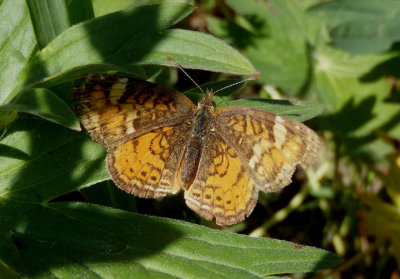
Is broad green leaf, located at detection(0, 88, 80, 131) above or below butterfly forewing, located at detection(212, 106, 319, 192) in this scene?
above

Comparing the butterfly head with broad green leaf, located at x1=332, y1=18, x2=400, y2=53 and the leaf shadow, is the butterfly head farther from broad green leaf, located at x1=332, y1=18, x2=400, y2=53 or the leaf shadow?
broad green leaf, located at x1=332, y1=18, x2=400, y2=53

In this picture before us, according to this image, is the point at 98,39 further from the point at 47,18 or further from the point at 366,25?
the point at 366,25

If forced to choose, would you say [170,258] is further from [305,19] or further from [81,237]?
[305,19]

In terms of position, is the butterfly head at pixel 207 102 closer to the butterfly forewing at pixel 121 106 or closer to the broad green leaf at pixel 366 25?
the butterfly forewing at pixel 121 106

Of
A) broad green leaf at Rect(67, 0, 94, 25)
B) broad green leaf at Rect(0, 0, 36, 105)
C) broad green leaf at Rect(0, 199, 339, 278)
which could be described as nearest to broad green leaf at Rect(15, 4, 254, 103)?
broad green leaf at Rect(0, 0, 36, 105)

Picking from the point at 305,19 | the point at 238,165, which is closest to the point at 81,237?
the point at 238,165

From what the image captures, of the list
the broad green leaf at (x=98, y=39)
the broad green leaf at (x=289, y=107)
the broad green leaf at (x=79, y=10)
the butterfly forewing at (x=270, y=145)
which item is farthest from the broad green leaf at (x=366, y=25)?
the broad green leaf at (x=79, y=10)
